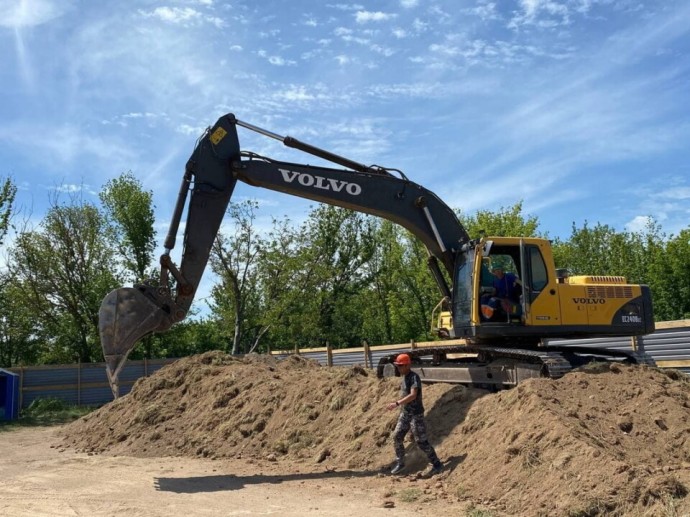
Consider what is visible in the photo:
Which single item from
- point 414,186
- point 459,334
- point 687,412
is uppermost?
point 414,186

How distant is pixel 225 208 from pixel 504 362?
17.6ft

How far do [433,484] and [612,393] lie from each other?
2.94 m

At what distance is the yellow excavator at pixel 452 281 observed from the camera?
35.0 ft

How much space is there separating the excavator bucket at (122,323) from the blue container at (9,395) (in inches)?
562

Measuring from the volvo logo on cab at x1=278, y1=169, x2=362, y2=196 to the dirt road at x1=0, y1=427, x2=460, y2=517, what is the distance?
15.3 ft

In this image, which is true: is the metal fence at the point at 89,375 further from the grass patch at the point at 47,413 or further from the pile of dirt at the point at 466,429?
the pile of dirt at the point at 466,429

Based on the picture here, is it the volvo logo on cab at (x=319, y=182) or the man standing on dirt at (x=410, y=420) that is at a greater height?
the volvo logo on cab at (x=319, y=182)

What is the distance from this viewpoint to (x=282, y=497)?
8820 millimetres

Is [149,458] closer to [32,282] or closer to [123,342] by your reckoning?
[123,342]

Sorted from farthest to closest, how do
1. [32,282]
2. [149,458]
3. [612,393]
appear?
[32,282] < [149,458] < [612,393]

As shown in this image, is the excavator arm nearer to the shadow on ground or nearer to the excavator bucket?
the excavator bucket

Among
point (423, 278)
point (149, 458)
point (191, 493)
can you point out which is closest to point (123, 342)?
point (191, 493)

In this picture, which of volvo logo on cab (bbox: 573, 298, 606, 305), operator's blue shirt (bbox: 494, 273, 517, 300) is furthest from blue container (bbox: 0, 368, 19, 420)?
volvo logo on cab (bbox: 573, 298, 606, 305)

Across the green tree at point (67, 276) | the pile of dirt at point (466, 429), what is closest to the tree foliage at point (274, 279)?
the green tree at point (67, 276)
